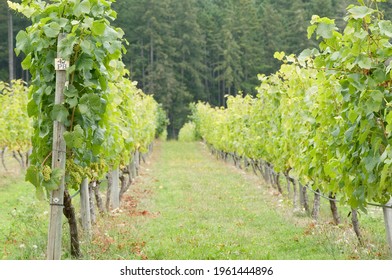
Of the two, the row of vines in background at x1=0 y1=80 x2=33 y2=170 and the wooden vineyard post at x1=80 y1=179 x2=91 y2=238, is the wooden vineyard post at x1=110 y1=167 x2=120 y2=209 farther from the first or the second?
the row of vines in background at x1=0 y1=80 x2=33 y2=170

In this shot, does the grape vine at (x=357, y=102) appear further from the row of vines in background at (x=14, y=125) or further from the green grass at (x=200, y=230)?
the row of vines in background at (x=14, y=125)

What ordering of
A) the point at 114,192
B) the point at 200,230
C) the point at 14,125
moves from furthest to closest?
1. the point at 14,125
2. the point at 114,192
3. the point at 200,230

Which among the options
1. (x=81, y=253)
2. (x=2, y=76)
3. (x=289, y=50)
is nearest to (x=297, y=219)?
(x=81, y=253)

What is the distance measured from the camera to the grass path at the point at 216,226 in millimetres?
6738

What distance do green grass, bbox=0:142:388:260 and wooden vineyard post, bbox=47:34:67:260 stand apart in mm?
1475

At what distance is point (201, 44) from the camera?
57.8 metres

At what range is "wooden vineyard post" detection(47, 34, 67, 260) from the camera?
4.55m

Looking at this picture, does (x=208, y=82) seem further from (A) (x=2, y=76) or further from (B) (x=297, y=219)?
(B) (x=297, y=219)

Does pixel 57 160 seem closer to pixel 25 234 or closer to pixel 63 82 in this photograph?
pixel 63 82

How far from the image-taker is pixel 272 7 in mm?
57906

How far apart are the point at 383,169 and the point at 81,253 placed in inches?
132

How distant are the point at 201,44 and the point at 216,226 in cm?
5046

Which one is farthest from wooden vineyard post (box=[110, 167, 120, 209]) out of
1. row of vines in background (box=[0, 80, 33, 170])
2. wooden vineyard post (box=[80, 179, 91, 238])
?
row of vines in background (box=[0, 80, 33, 170])

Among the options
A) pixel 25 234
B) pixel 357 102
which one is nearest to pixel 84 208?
pixel 25 234
